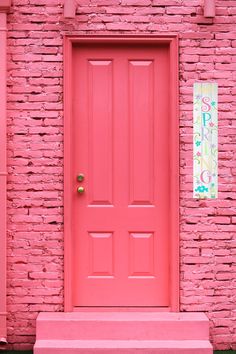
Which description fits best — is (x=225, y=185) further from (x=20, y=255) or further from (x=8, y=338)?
(x=8, y=338)

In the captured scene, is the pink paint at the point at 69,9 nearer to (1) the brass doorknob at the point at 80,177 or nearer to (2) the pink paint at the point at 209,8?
(2) the pink paint at the point at 209,8

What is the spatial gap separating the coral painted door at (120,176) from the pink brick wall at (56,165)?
20 cm

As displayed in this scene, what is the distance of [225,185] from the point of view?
20.1 ft

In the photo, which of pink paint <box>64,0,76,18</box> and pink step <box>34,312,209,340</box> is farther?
pink paint <box>64,0,76,18</box>

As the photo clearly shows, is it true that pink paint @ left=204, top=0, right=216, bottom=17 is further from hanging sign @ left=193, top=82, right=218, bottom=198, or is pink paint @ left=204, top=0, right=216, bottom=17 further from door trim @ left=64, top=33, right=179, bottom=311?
hanging sign @ left=193, top=82, right=218, bottom=198

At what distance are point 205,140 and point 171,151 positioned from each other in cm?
34

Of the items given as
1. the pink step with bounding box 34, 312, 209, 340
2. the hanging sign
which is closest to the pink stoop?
the pink step with bounding box 34, 312, 209, 340

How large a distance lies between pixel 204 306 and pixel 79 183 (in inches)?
65.1

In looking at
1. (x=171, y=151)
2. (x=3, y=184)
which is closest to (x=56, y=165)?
(x=3, y=184)

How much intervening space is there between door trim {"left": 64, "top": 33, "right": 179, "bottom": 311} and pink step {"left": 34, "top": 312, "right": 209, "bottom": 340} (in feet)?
0.96

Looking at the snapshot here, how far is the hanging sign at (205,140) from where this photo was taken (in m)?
6.13

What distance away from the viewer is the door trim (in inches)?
240

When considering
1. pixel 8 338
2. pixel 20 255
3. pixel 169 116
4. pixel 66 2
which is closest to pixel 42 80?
pixel 66 2

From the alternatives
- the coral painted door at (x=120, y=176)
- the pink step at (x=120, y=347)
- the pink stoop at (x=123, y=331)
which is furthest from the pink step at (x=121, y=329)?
the coral painted door at (x=120, y=176)
